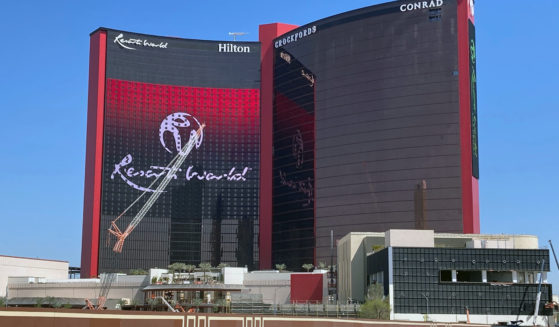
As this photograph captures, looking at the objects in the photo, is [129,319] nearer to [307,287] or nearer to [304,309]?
[304,309]

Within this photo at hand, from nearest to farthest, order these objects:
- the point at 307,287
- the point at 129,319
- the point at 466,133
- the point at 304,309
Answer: the point at 129,319 → the point at 304,309 → the point at 307,287 → the point at 466,133

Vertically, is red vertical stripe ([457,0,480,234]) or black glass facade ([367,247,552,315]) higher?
red vertical stripe ([457,0,480,234])

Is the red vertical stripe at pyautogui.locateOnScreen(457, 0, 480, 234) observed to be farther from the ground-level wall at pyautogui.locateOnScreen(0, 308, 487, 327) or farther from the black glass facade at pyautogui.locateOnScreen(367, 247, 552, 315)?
the ground-level wall at pyautogui.locateOnScreen(0, 308, 487, 327)

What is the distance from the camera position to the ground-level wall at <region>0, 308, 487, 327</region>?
155 ft

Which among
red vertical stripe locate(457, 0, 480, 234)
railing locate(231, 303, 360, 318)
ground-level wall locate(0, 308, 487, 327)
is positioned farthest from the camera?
red vertical stripe locate(457, 0, 480, 234)

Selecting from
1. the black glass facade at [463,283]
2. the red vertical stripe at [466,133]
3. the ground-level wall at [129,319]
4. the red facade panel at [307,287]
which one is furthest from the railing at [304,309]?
the ground-level wall at [129,319]

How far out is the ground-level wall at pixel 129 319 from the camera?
155ft

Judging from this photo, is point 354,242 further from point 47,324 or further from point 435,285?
point 47,324

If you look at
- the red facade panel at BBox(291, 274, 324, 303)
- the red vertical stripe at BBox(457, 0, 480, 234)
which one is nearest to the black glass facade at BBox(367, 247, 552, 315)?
the red facade panel at BBox(291, 274, 324, 303)

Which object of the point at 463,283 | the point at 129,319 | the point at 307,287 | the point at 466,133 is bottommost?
the point at 129,319

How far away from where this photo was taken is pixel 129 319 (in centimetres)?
5356

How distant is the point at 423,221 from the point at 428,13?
52518 millimetres

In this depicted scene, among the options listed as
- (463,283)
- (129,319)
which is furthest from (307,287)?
(129,319)

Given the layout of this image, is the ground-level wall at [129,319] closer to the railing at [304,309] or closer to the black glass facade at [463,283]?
the black glass facade at [463,283]
